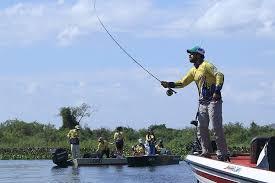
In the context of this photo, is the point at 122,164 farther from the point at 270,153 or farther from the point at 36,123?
the point at 36,123

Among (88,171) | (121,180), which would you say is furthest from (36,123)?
(121,180)

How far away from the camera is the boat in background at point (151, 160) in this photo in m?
28.9

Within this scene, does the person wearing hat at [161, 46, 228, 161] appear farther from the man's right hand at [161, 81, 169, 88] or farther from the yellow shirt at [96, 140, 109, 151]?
the yellow shirt at [96, 140, 109, 151]

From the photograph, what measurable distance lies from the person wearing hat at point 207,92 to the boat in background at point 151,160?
16.1 meters

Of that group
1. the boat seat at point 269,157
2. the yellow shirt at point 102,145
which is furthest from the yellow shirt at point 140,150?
the boat seat at point 269,157

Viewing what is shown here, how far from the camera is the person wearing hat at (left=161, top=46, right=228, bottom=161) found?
473 inches

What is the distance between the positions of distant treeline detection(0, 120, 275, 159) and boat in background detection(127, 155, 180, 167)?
11.3 meters

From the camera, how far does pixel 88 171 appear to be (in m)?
26.3

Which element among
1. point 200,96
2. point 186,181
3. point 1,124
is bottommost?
point 186,181

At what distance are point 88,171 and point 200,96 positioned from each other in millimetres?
14341

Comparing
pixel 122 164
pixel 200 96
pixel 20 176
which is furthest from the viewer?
pixel 122 164

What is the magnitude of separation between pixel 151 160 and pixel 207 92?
17.6m

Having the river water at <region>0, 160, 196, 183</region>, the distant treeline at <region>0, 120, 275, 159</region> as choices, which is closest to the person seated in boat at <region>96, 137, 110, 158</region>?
the river water at <region>0, 160, 196, 183</region>

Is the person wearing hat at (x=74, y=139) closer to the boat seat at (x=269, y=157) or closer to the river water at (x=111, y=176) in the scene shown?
the river water at (x=111, y=176)
